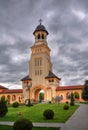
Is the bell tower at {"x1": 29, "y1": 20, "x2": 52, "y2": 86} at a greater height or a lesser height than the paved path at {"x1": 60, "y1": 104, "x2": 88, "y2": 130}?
greater

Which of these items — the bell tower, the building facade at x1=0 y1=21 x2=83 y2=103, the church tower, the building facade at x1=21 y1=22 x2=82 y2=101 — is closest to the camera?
the building facade at x1=0 y1=21 x2=83 y2=103

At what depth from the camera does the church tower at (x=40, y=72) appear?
6488cm

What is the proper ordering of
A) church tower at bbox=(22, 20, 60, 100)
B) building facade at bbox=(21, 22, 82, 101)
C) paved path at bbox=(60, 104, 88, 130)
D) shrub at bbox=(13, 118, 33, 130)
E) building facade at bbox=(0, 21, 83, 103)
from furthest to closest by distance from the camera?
church tower at bbox=(22, 20, 60, 100)
building facade at bbox=(21, 22, 82, 101)
building facade at bbox=(0, 21, 83, 103)
paved path at bbox=(60, 104, 88, 130)
shrub at bbox=(13, 118, 33, 130)

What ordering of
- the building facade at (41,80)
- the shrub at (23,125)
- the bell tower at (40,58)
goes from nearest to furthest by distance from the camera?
the shrub at (23,125) < the building facade at (41,80) < the bell tower at (40,58)

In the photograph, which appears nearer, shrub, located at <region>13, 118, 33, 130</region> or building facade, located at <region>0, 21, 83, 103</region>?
shrub, located at <region>13, 118, 33, 130</region>

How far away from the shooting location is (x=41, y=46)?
68.2 m

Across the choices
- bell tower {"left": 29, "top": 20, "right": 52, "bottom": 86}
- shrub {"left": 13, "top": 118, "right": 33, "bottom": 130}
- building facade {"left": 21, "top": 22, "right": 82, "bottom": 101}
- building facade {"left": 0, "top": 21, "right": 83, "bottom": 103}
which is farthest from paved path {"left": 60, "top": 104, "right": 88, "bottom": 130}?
bell tower {"left": 29, "top": 20, "right": 52, "bottom": 86}

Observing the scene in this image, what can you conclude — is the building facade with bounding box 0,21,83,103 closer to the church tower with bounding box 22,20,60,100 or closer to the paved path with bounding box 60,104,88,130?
the church tower with bounding box 22,20,60,100

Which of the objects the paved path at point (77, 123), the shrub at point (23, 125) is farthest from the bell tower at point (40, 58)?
the shrub at point (23, 125)

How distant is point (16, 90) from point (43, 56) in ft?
47.8

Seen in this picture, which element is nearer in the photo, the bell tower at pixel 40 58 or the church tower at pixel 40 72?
the church tower at pixel 40 72

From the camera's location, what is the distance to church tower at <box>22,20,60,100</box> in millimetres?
64875

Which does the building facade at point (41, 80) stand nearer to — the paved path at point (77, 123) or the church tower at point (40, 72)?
the church tower at point (40, 72)

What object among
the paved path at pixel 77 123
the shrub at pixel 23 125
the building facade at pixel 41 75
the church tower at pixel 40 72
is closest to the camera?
the shrub at pixel 23 125
